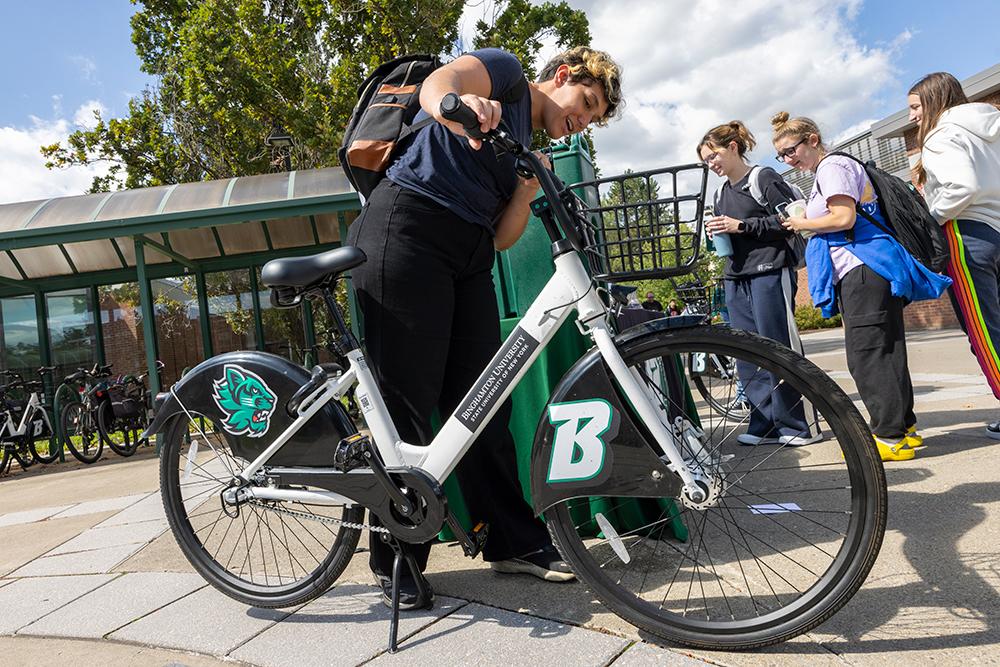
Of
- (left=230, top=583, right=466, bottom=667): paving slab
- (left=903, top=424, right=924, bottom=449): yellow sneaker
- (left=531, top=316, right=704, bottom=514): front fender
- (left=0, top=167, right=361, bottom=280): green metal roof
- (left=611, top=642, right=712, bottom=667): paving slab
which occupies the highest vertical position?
(left=0, top=167, right=361, bottom=280): green metal roof

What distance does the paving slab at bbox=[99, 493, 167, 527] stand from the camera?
3986 mm

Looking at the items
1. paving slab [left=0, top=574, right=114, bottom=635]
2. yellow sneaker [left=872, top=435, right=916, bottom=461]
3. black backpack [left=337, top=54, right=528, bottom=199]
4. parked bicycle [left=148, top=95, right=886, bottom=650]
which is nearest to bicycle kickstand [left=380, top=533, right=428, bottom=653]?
parked bicycle [left=148, top=95, right=886, bottom=650]

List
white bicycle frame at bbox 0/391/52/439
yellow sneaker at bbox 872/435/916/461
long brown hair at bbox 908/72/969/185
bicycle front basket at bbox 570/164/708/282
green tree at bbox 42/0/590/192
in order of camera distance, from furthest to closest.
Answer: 1. green tree at bbox 42/0/590/192
2. white bicycle frame at bbox 0/391/52/439
3. long brown hair at bbox 908/72/969/185
4. yellow sneaker at bbox 872/435/916/461
5. bicycle front basket at bbox 570/164/708/282

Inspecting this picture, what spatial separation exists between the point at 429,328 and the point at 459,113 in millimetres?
694

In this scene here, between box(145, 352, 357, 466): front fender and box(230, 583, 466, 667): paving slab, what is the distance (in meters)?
0.49

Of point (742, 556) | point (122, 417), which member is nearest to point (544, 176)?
point (742, 556)

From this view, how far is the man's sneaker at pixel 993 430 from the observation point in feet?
11.5

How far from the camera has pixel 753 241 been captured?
406 centimetres

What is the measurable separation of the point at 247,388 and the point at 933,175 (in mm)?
3389

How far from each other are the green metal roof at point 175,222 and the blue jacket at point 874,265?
5877 mm

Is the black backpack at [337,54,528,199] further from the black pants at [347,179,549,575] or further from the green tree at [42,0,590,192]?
the green tree at [42,0,590,192]

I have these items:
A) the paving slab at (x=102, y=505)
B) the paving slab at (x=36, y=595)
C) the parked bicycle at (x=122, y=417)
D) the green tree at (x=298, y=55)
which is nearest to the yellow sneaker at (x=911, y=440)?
the paving slab at (x=36, y=595)

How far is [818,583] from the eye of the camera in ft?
5.28

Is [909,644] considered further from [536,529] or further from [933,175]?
[933,175]
